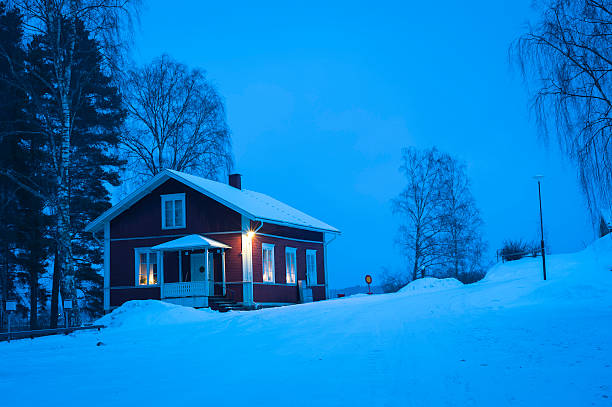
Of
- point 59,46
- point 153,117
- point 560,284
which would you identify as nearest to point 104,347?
point 59,46

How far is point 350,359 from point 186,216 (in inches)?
749

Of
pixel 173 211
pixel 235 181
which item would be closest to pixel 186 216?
pixel 173 211

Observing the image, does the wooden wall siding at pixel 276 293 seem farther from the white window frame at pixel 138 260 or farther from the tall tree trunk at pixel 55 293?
the tall tree trunk at pixel 55 293

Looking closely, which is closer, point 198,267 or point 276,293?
point 198,267

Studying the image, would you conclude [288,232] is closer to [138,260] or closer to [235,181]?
[235,181]

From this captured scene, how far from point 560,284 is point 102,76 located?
1721 centimetres

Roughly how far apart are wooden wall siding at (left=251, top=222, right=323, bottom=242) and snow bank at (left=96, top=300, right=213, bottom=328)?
763cm

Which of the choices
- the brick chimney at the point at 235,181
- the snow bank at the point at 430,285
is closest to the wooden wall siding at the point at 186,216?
the brick chimney at the point at 235,181

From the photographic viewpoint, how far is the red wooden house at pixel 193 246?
25.5 meters

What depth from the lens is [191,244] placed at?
24766 mm

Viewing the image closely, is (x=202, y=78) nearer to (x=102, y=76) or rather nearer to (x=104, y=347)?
(x=102, y=76)

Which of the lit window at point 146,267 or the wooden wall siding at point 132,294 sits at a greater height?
the lit window at point 146,267

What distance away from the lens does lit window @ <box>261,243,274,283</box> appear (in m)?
27.3

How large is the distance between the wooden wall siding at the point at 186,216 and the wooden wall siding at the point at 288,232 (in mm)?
1474
